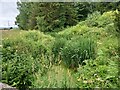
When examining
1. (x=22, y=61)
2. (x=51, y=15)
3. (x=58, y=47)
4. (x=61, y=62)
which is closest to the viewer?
(x=22, y=61)

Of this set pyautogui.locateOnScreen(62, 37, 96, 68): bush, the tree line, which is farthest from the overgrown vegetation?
the tree line

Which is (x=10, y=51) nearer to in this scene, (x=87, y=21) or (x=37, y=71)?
(x=37, y=71)

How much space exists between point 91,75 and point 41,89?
0.48 metres

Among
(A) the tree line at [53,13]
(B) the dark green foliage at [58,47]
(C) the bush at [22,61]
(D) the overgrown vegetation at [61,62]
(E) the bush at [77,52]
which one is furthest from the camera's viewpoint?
(A) the tree line at [53,13]

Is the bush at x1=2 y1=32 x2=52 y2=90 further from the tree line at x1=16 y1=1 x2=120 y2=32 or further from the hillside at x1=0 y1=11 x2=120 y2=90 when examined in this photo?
the tree line at x1=16 y1=1 x2=120 y2=32

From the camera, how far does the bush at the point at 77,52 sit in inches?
102

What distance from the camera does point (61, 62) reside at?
2.67 m

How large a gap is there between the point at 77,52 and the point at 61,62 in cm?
22

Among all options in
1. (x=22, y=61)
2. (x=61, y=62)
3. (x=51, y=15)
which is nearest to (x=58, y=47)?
(x=61, y=62)

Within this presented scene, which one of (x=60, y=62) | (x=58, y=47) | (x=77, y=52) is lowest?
(x=60, y=62)

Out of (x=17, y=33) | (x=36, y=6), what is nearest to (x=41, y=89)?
(x=17, y=33)

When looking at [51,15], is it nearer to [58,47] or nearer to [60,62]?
[58,47]

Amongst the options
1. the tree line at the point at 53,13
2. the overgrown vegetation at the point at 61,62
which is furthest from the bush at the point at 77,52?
the tree line at the point at 53,13

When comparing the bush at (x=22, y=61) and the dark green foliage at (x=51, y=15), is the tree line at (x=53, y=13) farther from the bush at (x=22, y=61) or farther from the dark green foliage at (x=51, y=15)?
the bush at (x=22, y=61)
